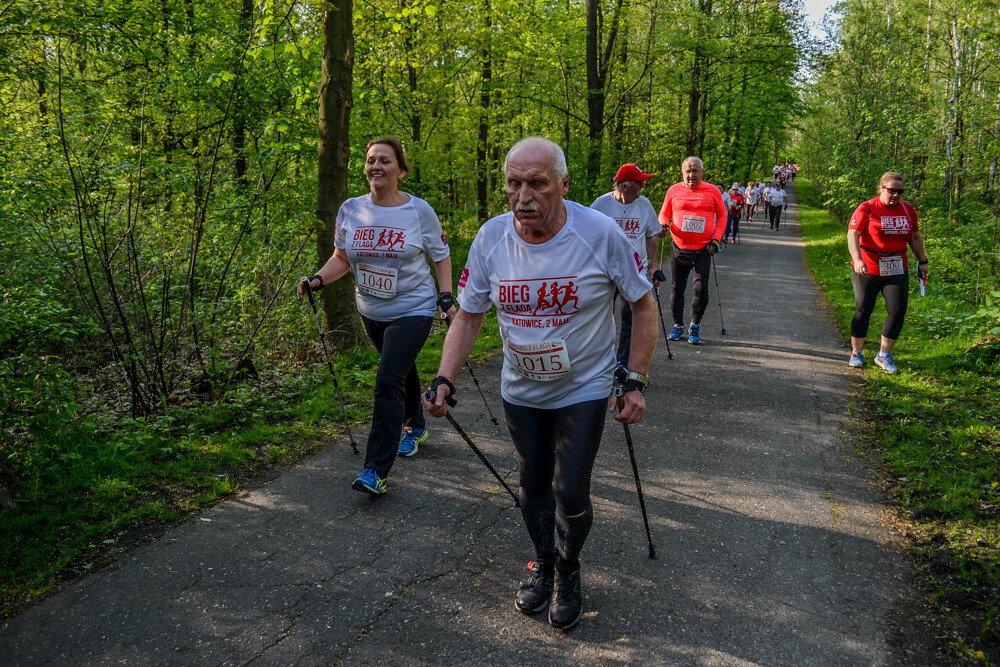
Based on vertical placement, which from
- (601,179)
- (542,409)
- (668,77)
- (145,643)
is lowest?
(145,643)

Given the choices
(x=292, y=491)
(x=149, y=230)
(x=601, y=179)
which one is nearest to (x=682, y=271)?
(x=292, y=491)

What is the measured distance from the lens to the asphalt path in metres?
3.07

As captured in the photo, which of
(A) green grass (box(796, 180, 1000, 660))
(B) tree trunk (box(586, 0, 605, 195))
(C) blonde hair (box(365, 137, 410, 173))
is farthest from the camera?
(B) tree trunk (box(586, 0, 605, 195))

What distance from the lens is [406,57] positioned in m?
13.3

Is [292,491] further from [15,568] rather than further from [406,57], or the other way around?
[406,57]

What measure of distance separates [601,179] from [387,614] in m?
14.8

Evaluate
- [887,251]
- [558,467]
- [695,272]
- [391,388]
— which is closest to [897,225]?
[887,251]

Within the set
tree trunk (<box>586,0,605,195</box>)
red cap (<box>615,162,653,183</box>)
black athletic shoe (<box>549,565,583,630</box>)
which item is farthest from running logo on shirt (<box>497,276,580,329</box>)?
tree trunk (<box>586,0,605,195</box>)

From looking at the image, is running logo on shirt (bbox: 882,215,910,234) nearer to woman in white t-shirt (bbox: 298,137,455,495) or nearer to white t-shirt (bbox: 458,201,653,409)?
woman in white t-shirt (bbox: 298,137,455,495)

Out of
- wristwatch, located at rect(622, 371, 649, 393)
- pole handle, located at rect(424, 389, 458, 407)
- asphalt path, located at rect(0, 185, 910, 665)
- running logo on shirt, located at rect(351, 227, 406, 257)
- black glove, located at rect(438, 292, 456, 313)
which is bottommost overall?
asphalt path, located at rect(0, 185, 910, 665)

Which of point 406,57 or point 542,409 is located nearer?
point 542,409

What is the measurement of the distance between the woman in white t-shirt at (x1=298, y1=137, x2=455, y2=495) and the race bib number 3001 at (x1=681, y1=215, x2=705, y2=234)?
14.9 feet

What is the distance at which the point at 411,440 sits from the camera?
17.6ft

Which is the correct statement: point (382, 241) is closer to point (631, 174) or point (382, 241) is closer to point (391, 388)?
point (391, 388)
